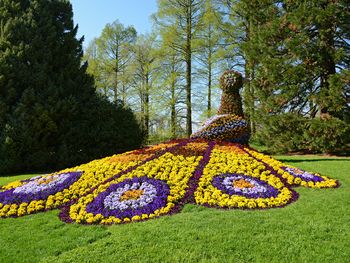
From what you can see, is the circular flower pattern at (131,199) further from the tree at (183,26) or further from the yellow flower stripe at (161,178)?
the tree at (183,26)

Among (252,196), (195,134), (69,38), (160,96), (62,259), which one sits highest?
(69,38)

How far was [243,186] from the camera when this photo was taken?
691cm

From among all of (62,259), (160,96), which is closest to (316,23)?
(160,96)

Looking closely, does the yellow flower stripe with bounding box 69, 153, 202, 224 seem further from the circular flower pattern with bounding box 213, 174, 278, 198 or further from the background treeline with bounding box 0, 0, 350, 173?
the background treeline with bounding box 0, 0, 350, 173

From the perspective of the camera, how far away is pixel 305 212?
5.70 m

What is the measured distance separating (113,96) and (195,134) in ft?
55.6

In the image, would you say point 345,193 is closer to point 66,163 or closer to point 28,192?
point 28,192

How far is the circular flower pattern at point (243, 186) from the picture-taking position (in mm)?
6600

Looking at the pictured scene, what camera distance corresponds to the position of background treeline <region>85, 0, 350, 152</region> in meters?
15.1

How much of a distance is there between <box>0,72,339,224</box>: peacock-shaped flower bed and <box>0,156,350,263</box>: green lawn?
0.37 meters

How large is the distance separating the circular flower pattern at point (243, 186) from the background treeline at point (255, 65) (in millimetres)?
8613

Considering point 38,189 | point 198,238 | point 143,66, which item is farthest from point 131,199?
point 143,66

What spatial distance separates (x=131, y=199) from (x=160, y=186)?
76cm

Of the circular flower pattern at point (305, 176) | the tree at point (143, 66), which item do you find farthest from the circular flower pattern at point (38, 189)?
the tree at point (143, 66)
